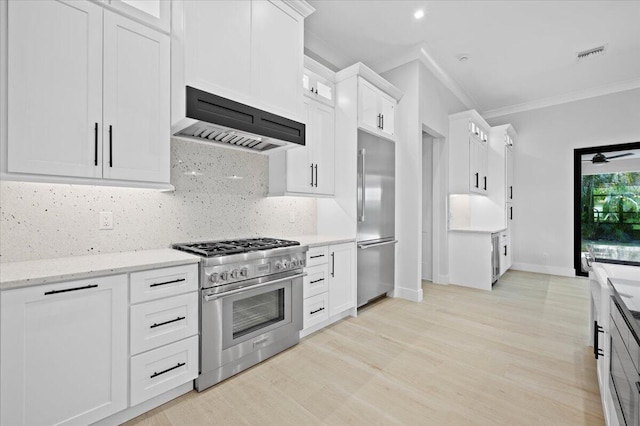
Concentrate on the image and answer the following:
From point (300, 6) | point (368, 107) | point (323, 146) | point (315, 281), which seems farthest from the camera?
point (368, 107)

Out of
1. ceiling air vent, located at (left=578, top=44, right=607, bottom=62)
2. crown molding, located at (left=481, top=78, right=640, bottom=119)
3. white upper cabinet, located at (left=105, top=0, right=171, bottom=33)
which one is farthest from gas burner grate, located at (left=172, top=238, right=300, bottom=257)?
crown molding, located at (left=481, top=78, right=640, bottom=119)

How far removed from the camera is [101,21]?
1.72 meters

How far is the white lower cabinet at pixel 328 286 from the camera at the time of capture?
2785 mm

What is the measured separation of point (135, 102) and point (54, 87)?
1.28 feet

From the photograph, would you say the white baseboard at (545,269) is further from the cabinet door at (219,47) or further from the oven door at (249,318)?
the cabinet door at (219,47)

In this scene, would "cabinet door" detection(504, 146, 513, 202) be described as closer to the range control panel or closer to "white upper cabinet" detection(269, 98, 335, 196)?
"white upper cabinet" detection(269, 98, 335, 196)

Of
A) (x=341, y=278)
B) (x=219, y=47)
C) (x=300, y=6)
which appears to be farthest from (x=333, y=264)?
(x=300, y=6)

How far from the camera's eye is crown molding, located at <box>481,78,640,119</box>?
494 centimetres

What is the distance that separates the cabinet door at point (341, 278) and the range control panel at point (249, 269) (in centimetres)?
53

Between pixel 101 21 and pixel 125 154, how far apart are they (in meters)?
0.78

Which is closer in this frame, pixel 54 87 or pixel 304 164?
pixel 54 87

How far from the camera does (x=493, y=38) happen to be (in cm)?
369

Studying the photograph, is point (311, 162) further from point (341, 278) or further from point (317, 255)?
point (341, 278)

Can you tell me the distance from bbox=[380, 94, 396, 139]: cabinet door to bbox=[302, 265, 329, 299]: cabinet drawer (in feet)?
6.50
